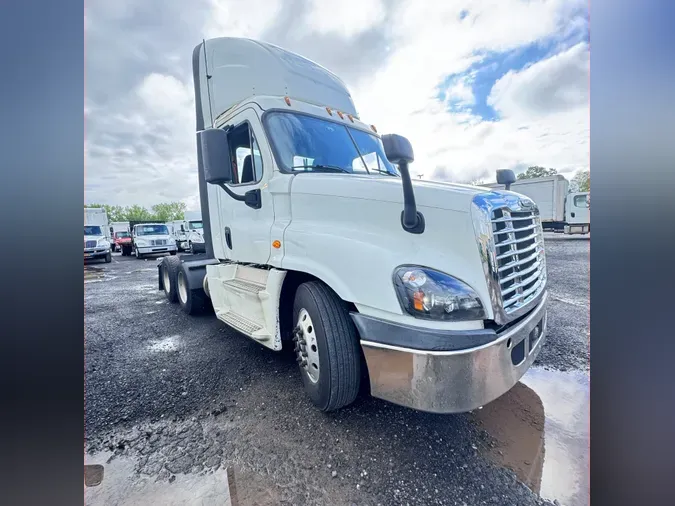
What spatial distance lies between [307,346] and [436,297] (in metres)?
1.13

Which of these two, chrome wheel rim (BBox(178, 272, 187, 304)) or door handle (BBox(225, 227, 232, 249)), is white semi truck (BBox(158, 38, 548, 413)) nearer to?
door handle (BBox(225, 227, 232, 249))

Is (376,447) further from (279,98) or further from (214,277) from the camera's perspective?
(279,98)

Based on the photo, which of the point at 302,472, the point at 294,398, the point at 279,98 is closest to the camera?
the point at 302,472

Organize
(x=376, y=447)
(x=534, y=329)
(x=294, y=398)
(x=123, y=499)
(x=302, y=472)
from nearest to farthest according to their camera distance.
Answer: (x=123, y=499) < (x=302, y=472) < (x=376, y=447) < (x=534, y=329) < (x=294, y=398)

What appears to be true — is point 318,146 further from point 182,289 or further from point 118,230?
point 118,230

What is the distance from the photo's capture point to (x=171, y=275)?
18.3ft

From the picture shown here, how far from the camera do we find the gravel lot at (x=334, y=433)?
5.36 ft

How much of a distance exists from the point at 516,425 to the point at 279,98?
3.51 meters

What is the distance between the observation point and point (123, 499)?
5.26ft

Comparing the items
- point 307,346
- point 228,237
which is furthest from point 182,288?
point 307,346

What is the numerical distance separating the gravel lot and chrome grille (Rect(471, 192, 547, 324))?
28cm

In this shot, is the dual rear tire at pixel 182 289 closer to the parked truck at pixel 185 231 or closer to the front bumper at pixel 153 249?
the parked truck at pixel 185 231
